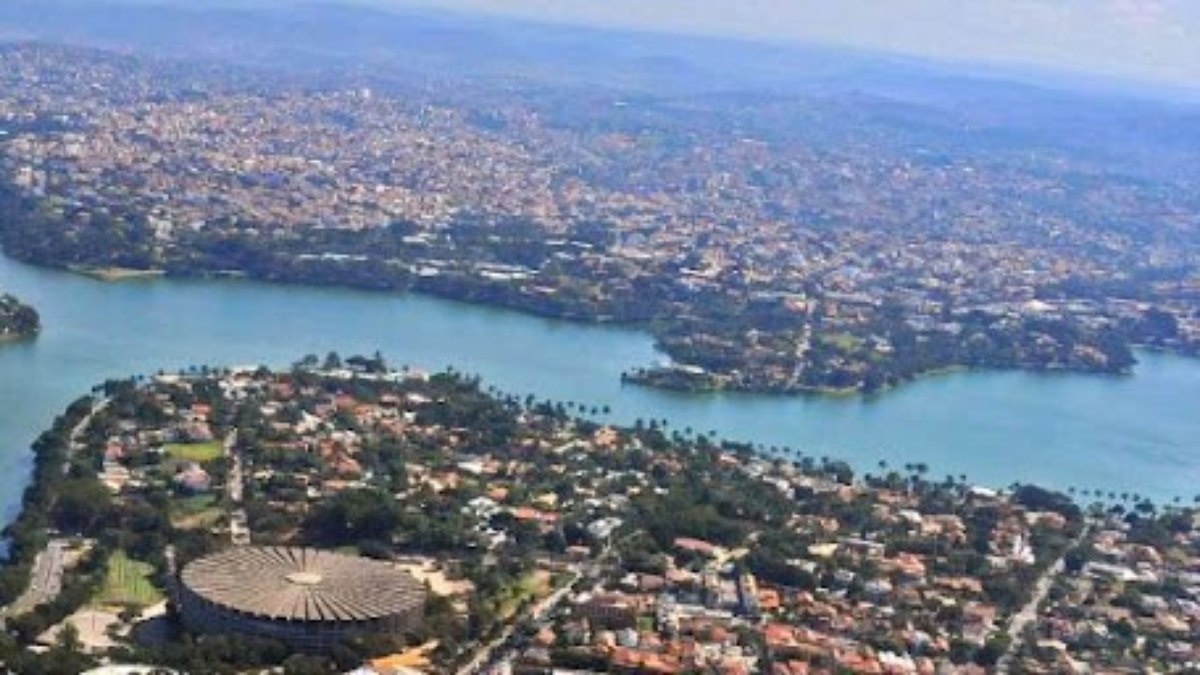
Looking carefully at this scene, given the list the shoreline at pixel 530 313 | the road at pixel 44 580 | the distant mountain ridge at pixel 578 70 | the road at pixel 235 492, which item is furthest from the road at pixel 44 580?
the distant mountain ridge at pixel 578 70

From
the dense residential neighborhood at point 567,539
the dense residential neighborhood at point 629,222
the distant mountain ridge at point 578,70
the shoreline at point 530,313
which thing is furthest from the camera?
the distant mountain ridge at point 578,70

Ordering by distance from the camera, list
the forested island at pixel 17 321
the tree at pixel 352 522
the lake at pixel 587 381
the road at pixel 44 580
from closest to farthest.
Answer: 1. the road at pixel 44 580
2. the tree at pixel 352 522
3. the lake at pixel 587 381
4. the forested island at pixel 17 321

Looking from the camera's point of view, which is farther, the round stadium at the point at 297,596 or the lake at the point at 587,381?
the lake at the point at 587,381

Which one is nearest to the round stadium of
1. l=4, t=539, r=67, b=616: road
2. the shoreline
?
l=4, t=539, r=67, b=616: road

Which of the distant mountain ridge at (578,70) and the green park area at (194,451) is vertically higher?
the green park area at (194,451)

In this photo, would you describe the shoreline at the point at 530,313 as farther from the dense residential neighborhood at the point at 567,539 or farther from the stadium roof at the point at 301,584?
the stadium roof at the point at 301,584
